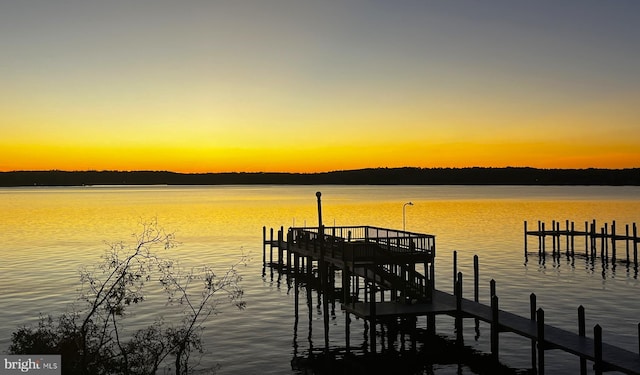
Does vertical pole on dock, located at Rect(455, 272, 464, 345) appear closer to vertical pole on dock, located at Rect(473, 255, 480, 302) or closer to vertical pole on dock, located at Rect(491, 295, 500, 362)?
vertical pole on dock, located at Rect(491, 295, 500, 362)

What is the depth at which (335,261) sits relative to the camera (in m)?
36.5

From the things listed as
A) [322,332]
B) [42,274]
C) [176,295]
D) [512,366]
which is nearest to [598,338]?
[512,366]

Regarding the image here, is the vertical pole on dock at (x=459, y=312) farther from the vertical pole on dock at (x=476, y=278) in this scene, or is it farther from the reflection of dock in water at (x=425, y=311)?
the vertical pole on dock at (x=476, y=278)

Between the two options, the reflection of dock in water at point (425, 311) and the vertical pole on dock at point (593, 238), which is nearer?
the reflection of dock in water at point (425, 311)

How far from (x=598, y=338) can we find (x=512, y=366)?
21.3ft

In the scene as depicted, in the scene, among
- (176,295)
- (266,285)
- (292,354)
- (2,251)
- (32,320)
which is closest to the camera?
(292,354)

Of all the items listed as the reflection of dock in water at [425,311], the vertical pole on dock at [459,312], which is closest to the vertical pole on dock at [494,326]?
the reflection of dock in water at [425,311]

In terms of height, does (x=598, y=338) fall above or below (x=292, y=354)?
above

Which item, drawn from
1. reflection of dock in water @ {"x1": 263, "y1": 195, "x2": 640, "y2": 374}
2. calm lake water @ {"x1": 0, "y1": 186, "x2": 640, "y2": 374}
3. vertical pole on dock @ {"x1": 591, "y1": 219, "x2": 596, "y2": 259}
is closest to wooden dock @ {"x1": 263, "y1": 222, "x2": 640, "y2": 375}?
reflection of dock in water @ {"x1": 263, "y1": 195, "x2": 640, "y2": 374}

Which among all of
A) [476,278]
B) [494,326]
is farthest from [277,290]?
[494,326]

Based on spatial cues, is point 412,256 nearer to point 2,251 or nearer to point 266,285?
point 266,285

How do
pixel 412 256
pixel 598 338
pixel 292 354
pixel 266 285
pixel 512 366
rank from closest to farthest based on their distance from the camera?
pixel 598 338 < pixel 512 366 < pixel 292 354 < pixel 412 256 < pixel 266 285

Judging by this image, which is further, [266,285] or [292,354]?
[266,285]

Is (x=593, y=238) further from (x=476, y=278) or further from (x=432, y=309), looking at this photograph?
(x=432, y=309)
